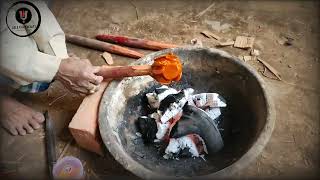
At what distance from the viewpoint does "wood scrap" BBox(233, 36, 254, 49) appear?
3.07 metres

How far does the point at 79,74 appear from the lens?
2.18 metres

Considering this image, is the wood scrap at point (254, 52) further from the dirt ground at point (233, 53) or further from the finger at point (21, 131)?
the finger at point (21, 131)

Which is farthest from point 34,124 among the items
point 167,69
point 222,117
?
point 222,117

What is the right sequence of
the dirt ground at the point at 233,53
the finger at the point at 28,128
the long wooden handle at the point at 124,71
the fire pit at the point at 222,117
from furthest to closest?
the finger at the point at 28,128, the dirt ground at the point at 233,53, the long wooden handle at the point at 124,71, the fire pit at the point at 222,117

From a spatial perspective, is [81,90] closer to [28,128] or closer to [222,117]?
[28,128]

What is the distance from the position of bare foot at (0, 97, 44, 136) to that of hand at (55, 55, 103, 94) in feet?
1.89

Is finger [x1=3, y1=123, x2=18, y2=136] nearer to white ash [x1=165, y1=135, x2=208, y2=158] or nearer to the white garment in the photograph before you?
the white garment

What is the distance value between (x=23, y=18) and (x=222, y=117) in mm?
1465

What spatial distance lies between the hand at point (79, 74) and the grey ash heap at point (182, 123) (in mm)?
375

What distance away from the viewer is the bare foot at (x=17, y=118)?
2.62 metres

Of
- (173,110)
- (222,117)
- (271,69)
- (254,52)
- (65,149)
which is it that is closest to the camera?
(173,110)

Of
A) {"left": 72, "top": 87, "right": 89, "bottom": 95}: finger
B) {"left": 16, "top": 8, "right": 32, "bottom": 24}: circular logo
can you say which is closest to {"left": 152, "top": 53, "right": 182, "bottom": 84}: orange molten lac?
{"left": 72, "top": 87, "right": 89, "bottom": 95}: finger

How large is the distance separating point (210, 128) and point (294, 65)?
1233 millimetres

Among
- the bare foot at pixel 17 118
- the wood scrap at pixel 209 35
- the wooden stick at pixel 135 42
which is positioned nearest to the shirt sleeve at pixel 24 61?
the bare foot at pixel 17 118
